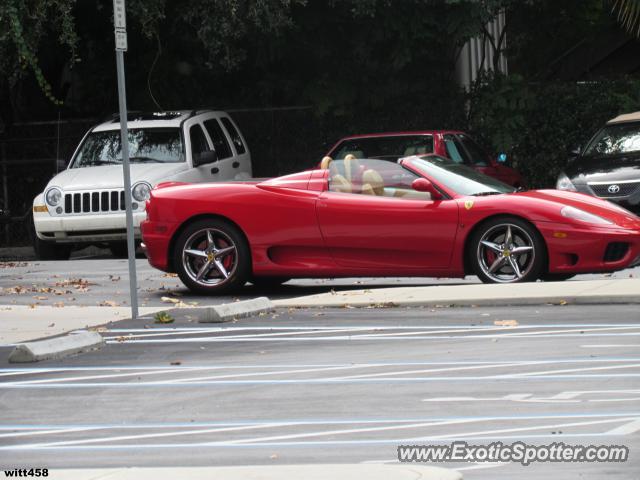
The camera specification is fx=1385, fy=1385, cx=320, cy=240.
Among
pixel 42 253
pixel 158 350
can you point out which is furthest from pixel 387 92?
pixel 158 350

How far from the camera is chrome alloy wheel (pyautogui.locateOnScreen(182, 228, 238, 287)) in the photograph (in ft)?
44.4

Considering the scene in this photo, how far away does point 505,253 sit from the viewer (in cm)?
1276

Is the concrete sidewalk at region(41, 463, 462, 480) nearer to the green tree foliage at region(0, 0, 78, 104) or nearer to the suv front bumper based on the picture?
the suv front bumper

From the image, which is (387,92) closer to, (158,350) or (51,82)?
(51,82)

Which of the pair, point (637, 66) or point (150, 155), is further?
point (637, 66)

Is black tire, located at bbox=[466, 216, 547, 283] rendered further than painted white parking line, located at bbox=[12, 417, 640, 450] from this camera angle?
Result: Yes

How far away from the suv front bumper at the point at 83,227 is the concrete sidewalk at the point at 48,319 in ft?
18.3

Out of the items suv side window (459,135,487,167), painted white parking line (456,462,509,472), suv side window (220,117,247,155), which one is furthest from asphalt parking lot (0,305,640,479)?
suv side window (220,117,247,155)

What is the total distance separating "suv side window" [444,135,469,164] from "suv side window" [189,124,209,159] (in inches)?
139

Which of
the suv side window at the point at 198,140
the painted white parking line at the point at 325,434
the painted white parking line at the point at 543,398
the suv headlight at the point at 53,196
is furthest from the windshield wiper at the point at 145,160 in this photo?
the painted white parking line at the point at 325,434

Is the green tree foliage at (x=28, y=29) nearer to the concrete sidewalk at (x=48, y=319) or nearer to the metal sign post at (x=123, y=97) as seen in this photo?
the concrete sidewalk at (x=48, y=319)

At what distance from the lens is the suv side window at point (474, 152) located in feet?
66.6

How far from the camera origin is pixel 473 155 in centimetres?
2045

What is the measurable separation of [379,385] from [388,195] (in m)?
5.46
